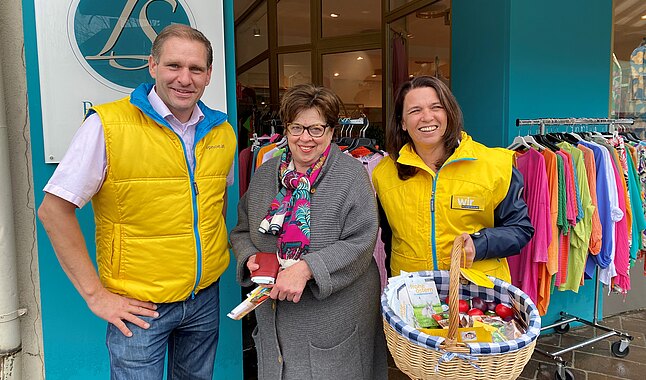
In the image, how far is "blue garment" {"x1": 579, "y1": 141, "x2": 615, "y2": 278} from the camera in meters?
3.03

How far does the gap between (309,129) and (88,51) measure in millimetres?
1203

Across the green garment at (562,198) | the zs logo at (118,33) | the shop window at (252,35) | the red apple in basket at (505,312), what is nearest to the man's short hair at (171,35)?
the zs logo at (118,33)

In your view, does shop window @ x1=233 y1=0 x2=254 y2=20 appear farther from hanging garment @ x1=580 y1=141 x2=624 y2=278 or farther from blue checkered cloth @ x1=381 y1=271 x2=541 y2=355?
blue checkered cloth @ x1=381 y1=271 x2=541 y2=355

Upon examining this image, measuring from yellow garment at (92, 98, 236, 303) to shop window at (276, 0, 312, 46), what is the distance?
18.5 ft

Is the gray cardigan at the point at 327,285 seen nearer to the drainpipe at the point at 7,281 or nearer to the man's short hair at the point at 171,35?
the man's short hair at the point at 171,35

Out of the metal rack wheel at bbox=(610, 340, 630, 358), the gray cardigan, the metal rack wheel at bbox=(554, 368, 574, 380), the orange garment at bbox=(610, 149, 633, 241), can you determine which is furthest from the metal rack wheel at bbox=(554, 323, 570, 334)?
the gray cardigan

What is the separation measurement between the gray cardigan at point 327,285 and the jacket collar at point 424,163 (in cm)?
23

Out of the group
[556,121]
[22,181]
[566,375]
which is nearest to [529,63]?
[556,121]

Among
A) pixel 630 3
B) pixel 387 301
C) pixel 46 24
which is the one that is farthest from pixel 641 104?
pixel 46 24

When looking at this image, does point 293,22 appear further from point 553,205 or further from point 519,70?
point 553,205

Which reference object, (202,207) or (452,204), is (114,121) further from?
(452,204)

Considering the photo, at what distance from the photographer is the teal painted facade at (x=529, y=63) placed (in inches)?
132

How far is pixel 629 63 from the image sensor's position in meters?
4.15

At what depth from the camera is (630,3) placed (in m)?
4.10
